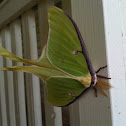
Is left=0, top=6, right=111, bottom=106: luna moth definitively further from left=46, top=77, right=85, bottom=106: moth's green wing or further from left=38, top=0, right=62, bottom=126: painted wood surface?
left=38, top=0, right=62, bottom=126: painted wood surface

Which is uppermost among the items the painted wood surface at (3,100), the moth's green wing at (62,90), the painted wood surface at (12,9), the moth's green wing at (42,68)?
the painted wood surface at (12,9)

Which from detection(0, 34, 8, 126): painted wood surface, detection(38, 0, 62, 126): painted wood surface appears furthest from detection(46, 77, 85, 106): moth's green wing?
detection(0, 34, 8, 126): painted wood surface

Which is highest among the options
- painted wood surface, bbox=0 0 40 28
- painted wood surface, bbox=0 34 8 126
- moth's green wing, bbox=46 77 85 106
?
painted wood surface, bbox=0 0 40 28

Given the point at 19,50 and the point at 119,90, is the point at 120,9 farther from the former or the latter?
the point at 19,50

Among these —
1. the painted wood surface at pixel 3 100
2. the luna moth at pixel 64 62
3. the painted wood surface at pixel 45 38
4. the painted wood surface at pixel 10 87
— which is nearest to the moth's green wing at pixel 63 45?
the luna moth at pixel 64 62

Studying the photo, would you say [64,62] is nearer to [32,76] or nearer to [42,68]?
[42,68]

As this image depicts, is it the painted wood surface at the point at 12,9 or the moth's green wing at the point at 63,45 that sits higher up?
the painted wood surface at the point at 12,9

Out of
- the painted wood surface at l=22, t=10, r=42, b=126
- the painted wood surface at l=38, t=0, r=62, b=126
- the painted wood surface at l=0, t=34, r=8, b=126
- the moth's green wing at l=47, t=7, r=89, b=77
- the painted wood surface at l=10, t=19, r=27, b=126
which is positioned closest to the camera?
the moth's green wing at l=47, t=7, r=89, b=77

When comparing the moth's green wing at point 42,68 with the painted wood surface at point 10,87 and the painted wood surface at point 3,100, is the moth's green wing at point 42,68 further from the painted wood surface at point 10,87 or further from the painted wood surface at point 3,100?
the painted wood surface at point 3,100

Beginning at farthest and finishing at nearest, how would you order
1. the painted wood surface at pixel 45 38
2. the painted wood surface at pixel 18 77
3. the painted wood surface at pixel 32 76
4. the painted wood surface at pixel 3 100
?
1. the painted wood surface at pixel 3 100
2. the painted wood surface at pixel 18 77
3. the painted wood surface at pixel 32 76
4. the painted wood surface at pixel 45 38
